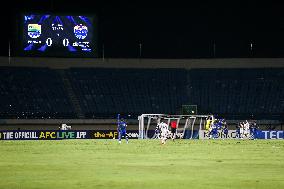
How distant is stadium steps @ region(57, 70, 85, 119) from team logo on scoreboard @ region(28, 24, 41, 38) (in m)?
7.06

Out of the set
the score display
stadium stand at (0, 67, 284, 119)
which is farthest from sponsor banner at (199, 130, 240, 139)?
the score display

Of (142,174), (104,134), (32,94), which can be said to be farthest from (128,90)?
(142,174)

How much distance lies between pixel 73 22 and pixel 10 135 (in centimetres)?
A: 1805

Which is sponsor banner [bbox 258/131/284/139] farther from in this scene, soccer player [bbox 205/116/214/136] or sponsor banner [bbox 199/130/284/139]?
soccer player [bbox 205/116/214/136]

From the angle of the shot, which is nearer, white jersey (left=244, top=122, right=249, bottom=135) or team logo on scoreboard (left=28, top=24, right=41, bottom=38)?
white jersey (left=244, top=122, right=249, bottom=135)

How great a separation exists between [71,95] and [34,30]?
8742 mm

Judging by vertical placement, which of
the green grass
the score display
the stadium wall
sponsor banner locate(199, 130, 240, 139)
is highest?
the score display

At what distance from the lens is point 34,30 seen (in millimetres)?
75375

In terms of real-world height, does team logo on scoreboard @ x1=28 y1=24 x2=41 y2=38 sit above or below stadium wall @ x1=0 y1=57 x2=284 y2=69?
above

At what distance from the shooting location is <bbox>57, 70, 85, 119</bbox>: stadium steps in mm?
74688

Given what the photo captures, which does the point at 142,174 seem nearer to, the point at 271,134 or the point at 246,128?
the point at 246,128

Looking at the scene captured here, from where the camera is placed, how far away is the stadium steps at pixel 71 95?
245 feet

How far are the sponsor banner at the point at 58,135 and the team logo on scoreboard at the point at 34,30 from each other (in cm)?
1422

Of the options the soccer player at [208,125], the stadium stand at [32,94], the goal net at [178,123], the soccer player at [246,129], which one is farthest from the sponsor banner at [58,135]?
the soccer player at [246,129]
